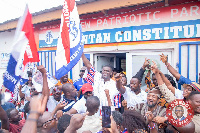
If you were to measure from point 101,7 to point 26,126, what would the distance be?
13.7 feet

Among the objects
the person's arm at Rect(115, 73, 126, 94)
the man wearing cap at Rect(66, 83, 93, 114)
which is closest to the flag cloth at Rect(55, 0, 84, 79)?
the man wearing cap at Rect(66, 83, 93, 114)

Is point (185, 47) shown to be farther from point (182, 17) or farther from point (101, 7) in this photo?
point (101, 7)

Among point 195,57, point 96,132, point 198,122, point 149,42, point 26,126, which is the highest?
point 149,42

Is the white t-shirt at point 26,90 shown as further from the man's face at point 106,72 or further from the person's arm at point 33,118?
the person's arm at point 33,118

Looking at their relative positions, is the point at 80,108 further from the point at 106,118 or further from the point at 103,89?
the point at 106,118

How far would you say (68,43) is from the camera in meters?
3.26

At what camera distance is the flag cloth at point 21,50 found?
2.54 metres

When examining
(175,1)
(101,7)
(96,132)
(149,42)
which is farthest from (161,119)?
(101,7)

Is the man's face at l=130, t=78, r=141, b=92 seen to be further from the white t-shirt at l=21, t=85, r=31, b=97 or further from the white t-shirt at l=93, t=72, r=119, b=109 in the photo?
the white t-shirt at l=21, t=85, r=31, b=97

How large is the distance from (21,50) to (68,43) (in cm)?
93

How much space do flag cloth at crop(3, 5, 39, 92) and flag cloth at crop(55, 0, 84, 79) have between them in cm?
46

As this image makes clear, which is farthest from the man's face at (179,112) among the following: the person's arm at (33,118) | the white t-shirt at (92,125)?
the person's arm at (33,118)

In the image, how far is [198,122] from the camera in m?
2.01

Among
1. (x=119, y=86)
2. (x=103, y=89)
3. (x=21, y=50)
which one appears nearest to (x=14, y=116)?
(x=21, y=50)
